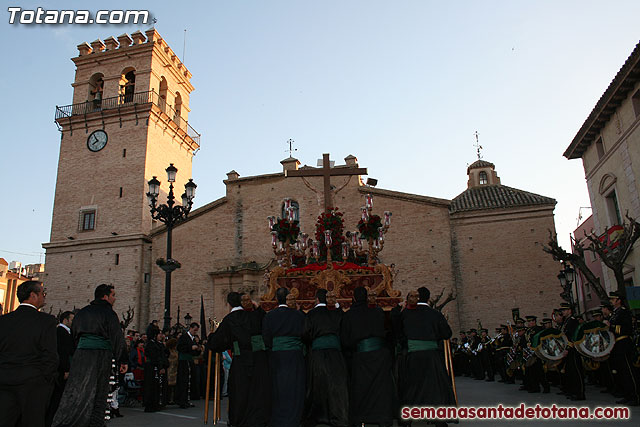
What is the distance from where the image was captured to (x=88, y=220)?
2936 cm

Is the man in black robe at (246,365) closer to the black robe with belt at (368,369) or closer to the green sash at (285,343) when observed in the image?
the green sash at (285,343)

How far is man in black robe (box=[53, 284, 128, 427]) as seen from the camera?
241 inches

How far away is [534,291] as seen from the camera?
2372 cm

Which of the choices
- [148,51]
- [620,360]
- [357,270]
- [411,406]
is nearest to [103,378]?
[411,406]

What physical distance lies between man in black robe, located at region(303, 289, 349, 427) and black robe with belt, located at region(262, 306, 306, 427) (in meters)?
0.20

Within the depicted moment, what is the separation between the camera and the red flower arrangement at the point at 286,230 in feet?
41.9

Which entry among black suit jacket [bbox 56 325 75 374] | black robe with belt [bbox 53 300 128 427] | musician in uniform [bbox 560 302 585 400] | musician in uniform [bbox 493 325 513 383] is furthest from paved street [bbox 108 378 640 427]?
musician in uniform [bbox 493 325 513 383]

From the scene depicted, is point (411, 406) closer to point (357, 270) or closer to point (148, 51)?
point (357, 270)

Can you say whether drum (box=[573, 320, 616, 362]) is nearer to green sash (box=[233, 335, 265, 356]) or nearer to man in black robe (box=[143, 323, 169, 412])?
green sash (box=[233, 335, 265, 356])

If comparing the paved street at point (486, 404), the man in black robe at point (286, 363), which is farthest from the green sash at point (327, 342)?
the paved street at point (486, 404)

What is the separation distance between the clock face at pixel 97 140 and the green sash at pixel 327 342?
26989mm

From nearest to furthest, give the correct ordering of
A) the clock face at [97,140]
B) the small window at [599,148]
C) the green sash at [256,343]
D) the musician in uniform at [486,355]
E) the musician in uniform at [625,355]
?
the green sash at [256,343] → the musician in uniform at [625,355] → the musician in uniform at [486,355] → the small window at [599,148] → the clock face at [97,140]

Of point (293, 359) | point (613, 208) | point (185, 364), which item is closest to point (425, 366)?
point (293, 359)

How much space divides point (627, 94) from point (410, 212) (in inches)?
447
